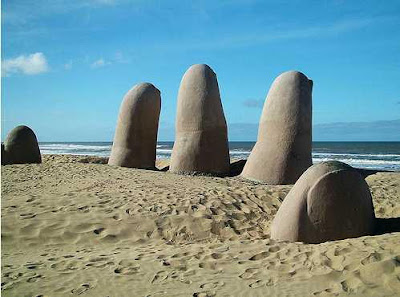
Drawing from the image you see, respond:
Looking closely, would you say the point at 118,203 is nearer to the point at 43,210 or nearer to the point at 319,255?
the point at 43,210

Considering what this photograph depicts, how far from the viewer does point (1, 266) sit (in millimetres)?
3643

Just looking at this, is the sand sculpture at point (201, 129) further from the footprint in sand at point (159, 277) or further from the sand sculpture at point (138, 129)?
the footprint in sand at point (159, 277)

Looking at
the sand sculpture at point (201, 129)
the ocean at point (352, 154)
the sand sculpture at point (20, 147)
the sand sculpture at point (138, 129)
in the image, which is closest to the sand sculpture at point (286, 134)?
the sand sculpture at point (201, 129)

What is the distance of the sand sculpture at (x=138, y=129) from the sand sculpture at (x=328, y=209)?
6.48 metres

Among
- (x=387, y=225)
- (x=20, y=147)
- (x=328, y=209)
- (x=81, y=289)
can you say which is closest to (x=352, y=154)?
(x=20, y=147)

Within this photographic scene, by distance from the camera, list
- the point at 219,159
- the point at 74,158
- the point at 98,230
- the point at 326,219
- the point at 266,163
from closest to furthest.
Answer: the point at 326,219 < the point at 98,230 < the point at 266,163 < the point at 219,159 < the point at 74,158

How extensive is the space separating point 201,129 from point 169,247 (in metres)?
5.29

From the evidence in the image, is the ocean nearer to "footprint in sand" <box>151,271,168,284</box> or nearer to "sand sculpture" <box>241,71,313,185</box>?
"sand sculpture" <box>241,71,313,185</box>

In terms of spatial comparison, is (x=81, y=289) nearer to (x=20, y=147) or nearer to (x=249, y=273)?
(x=249, y=273)

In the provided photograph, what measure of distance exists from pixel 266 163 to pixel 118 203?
3556 millimetres

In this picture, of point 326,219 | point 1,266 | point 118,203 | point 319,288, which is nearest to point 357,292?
point 319,288

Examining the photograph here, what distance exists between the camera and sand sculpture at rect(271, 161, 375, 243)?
4281 millimetres

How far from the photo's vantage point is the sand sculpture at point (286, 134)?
26.4ft

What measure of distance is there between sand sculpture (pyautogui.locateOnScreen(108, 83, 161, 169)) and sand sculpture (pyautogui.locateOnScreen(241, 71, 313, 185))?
10.5 feet
